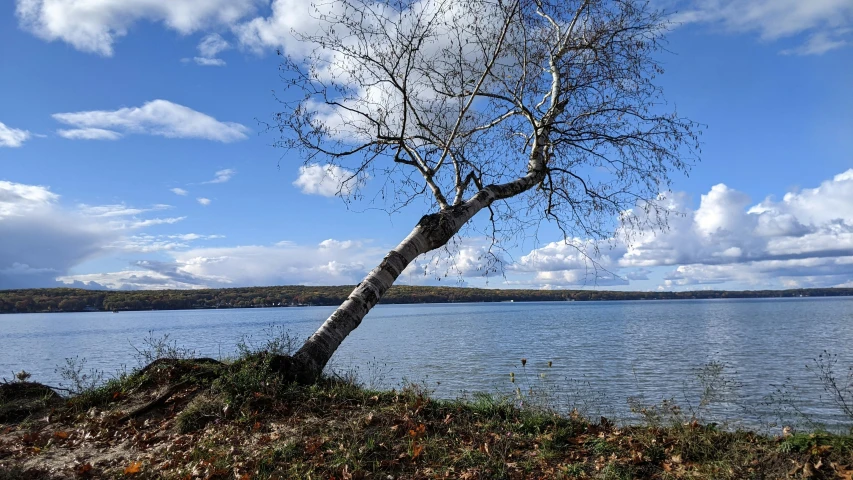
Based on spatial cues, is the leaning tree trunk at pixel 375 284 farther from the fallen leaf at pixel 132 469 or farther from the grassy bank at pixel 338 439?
the fallen leaf at pixel 132 469

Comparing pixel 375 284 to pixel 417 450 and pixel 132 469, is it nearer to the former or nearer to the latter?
pixel 417 450

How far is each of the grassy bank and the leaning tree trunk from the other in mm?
382

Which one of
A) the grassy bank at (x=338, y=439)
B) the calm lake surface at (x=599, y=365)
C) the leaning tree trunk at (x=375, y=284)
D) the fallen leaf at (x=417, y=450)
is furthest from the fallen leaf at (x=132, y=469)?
the calm lake surface at (x=599, y=365)

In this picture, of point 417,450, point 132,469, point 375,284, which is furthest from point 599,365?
point 132,469

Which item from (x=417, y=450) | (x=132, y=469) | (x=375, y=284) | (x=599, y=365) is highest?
(x=375, y=284)

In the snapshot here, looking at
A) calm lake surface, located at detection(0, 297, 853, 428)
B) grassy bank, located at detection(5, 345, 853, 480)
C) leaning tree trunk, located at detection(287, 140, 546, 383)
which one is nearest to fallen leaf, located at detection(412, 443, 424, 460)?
grassy bank, located at detection(5, 345, 853, 480)

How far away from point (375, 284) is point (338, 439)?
9.32 feet

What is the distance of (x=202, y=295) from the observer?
103750 millimetres

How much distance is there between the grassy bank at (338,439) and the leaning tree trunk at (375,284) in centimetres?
→ 38

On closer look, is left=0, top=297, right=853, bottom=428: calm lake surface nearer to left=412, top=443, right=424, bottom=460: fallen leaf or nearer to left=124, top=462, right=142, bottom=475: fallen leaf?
left=412, top=443, right=424, bottom=460: fallen leaf

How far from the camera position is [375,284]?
830 cm

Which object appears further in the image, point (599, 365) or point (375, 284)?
point (599, 365)

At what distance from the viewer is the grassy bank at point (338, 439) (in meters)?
5.21

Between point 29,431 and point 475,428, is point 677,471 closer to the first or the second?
point 475,428
